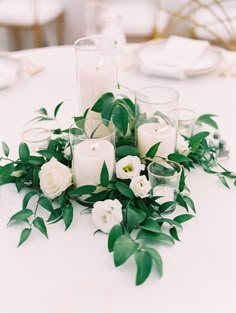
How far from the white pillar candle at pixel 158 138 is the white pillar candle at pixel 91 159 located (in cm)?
9

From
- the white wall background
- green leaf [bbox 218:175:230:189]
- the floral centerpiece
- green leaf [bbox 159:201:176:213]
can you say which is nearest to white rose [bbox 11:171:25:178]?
the floral centerpiece

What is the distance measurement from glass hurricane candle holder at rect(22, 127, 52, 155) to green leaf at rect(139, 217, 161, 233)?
0.31 m

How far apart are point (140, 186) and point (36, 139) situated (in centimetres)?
34

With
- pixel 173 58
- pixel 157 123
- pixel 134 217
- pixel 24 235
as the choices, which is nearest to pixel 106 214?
pixel 134 217

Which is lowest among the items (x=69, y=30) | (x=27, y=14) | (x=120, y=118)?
(x=69, y=30)

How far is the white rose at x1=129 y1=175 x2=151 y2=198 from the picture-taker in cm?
82

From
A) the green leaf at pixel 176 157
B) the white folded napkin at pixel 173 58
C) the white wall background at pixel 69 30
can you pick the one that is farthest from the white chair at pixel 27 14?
the green leaf at pixel 176 157

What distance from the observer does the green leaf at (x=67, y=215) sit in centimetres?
83

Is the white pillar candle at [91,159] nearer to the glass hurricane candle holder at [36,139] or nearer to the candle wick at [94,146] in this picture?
the candle wick at [94,146]

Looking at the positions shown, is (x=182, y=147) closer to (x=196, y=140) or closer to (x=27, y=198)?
(x=196, y=140)

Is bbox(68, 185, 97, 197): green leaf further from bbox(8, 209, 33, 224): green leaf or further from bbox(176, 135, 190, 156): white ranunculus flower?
bbox(176, 135, 190, 156): white ranunculus flower

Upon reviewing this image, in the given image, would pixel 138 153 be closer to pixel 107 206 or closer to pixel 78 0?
pixel 107 206

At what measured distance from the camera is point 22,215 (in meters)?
0.84

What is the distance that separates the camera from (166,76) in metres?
1.51
